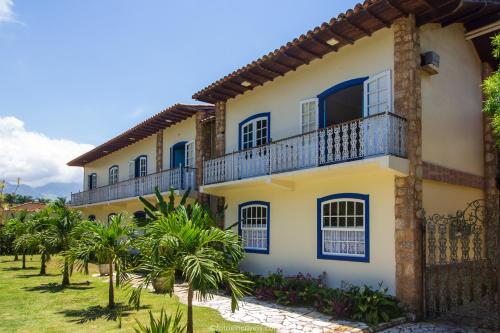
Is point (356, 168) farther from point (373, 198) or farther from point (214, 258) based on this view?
point (214, 258)

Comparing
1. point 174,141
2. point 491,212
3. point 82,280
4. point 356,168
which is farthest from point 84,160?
point 491,212

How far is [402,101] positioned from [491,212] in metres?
3.09

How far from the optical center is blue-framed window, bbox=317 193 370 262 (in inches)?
399

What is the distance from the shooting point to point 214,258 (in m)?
6.61

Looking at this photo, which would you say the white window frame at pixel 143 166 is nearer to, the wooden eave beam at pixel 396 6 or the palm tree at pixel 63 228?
the palm tree at pixel 63 228

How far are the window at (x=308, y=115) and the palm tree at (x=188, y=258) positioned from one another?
5.80 m

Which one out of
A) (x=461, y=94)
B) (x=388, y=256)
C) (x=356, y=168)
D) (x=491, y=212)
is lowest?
(x=388, y=256)

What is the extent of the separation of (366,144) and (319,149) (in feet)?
4.77

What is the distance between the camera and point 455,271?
10.2 metres

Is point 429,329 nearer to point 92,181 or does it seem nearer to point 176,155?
point 176,155

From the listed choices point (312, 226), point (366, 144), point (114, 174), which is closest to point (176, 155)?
point (114, 174)

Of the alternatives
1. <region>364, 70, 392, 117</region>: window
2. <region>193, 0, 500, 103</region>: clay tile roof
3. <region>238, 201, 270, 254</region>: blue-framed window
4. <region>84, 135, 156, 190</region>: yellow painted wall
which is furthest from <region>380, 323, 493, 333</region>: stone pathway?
<region>84, 135, 156, 190</region>: yellow painted wall

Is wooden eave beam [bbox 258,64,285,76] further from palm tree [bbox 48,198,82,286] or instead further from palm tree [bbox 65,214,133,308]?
palm tree [bbox 48,198,82,286]

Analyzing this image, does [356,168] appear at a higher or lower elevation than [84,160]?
lower
